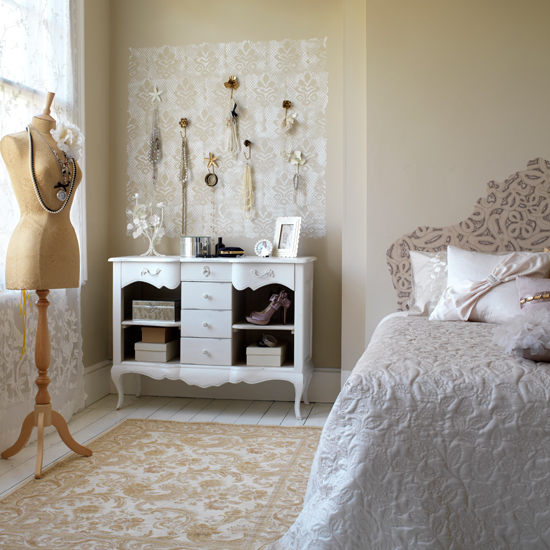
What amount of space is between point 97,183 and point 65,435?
1.70 m

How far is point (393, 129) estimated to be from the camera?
9.91 ft

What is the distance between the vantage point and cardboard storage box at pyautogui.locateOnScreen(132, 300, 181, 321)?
3.14 meters

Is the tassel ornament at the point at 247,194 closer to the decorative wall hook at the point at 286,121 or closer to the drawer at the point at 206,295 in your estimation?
the decorative wall hook at the point at 286,121

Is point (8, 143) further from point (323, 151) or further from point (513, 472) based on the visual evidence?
point (513, 472)

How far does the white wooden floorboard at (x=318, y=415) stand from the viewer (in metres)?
2.93

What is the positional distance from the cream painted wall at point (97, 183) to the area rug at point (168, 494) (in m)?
0.92

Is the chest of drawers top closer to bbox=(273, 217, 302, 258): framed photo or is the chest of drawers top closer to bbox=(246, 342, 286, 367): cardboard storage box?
bbox=(273, 217, 302, 258): framed photo

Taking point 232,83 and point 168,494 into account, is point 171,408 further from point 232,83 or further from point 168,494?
point 232,83

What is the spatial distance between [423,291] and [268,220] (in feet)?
3.68

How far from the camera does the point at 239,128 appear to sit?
11.2 ft

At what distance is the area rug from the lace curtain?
0.40 meters

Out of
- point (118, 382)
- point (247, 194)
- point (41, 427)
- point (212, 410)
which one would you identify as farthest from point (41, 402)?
point (247, 194)

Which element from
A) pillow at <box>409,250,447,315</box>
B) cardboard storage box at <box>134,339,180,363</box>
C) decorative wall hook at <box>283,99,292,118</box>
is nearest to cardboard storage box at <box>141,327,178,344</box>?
cardboard storage box at <box>134,339,180,363</box>

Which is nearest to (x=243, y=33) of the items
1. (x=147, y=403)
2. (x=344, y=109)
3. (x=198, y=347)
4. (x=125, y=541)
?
(x=344, y=109)
